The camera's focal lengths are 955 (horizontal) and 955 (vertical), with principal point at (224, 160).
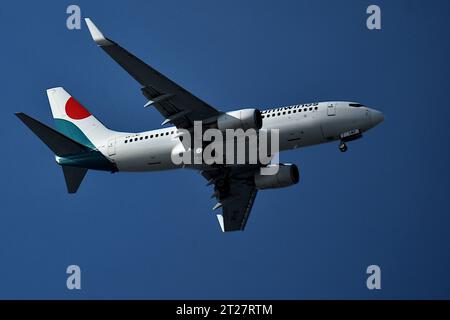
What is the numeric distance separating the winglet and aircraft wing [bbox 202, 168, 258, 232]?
48.2ft

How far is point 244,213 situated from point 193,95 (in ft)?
42.5

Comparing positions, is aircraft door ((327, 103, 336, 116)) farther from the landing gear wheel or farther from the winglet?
the winglet

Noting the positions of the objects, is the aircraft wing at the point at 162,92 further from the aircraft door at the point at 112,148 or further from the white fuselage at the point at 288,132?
the aircraft door at the point at 112,148

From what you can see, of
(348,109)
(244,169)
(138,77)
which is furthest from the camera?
(244,169)

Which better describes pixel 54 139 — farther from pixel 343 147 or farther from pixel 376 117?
pixel 376 117

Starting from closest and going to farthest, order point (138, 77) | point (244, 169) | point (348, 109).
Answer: point (138, 77)
point (348, 109)
point (244, 169)

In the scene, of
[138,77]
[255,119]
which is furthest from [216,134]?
[138,77]

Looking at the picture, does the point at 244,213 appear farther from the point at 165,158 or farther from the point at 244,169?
the point at 165,158

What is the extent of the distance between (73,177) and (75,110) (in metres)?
5.84

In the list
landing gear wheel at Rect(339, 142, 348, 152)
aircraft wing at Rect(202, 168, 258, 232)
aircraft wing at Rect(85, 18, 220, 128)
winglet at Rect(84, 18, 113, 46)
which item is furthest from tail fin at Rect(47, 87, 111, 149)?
landing gear wheel at Rect(339, 142, 348, 152)

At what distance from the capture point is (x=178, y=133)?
2293 inches

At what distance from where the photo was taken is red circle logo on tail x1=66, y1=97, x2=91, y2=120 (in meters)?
65.1

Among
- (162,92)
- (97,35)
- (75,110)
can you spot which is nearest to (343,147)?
(162,92)

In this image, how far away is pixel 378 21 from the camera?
62000 mm
